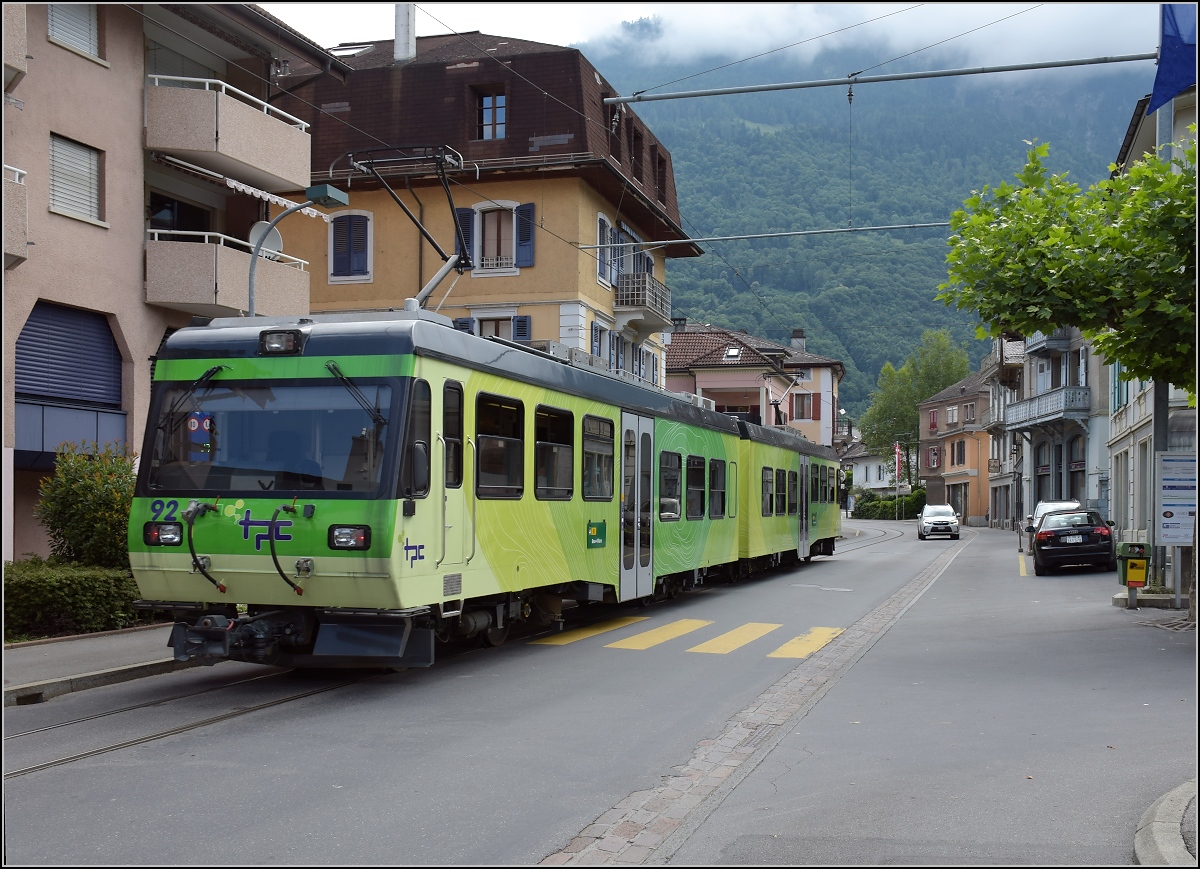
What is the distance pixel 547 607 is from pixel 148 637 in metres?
4.47

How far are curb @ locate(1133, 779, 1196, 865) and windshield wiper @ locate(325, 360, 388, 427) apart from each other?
607 cm

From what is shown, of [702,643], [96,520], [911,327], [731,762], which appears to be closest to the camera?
[731,762]

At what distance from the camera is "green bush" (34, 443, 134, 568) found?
49.0ft

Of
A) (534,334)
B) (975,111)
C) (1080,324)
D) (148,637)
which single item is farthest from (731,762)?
(975,111)

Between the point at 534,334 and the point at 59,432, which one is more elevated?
the point at 534,334

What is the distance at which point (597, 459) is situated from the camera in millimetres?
14727

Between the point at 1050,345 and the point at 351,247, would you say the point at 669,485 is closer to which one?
the point at 351,247

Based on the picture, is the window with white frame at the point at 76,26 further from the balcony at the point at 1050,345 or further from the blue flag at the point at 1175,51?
the balcony at the point at 1050,345

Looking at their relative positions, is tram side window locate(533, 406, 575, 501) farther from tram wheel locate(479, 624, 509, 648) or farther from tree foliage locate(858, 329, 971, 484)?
tree foliage locate(858, 329, 971, 484)

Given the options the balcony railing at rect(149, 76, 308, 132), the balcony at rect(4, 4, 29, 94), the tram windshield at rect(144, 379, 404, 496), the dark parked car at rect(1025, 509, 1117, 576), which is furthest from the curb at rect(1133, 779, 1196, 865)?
the dark parked car at rect(1025, 509, 1117, 576)

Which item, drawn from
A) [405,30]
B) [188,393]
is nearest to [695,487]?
[188,393]

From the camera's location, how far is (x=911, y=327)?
5900 cm

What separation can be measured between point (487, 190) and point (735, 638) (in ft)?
74.9

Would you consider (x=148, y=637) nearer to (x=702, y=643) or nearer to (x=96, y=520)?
(x=96, y=520)
